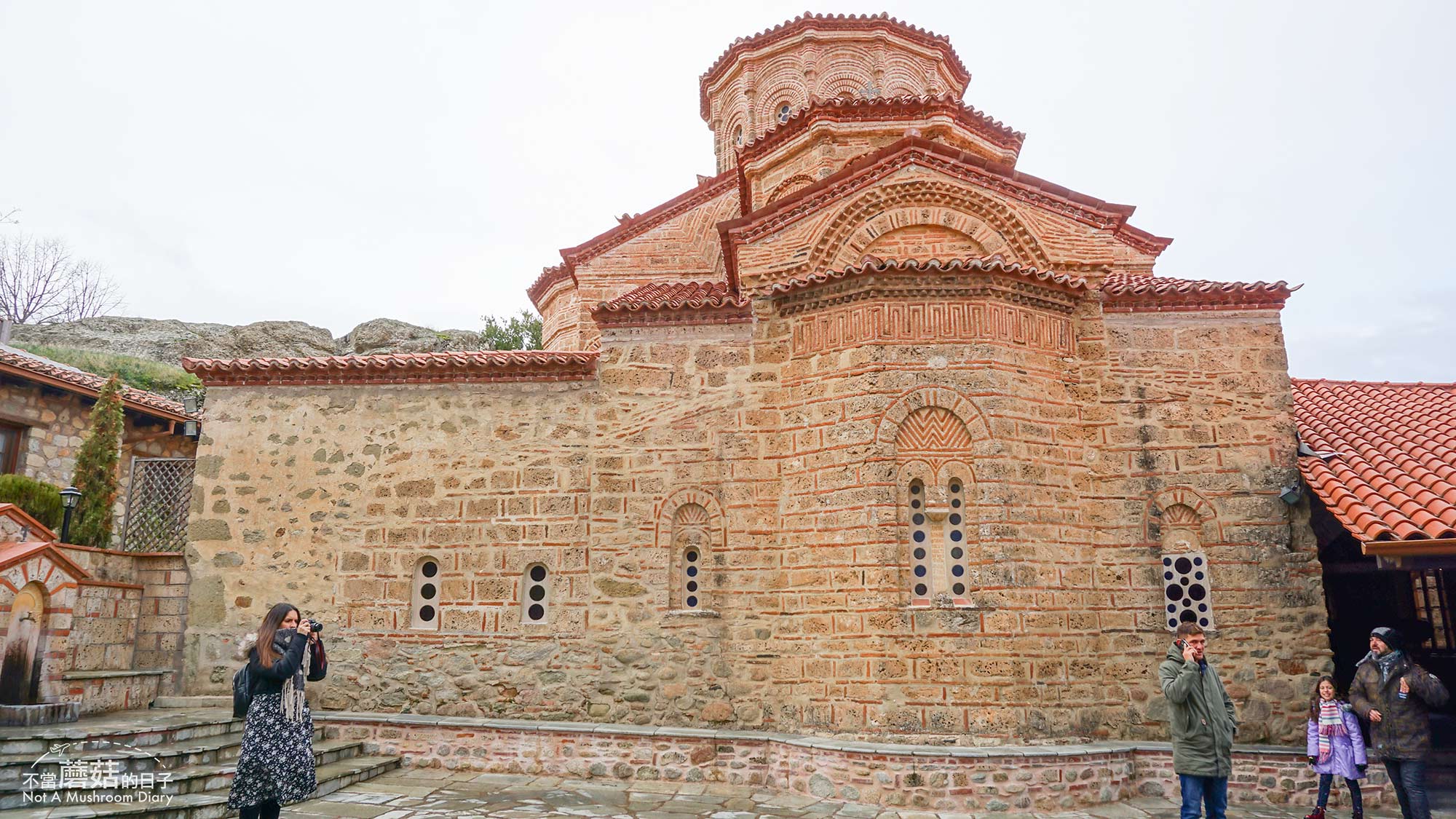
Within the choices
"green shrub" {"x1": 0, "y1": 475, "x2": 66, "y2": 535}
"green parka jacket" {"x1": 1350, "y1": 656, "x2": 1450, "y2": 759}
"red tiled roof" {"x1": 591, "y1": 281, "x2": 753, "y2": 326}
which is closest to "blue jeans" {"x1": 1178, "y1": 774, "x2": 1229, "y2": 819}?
"green parka jacket" {"x1": 1350, "y1": 656, "x2": 1450, "y2": 759}

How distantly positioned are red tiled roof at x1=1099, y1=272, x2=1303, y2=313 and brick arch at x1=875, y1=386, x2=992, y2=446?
6.31ft

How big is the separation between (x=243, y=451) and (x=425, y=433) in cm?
197

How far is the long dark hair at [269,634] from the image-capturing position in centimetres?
419

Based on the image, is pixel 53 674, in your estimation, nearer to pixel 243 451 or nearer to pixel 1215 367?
pixel 243 451

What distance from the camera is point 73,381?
1194 cm

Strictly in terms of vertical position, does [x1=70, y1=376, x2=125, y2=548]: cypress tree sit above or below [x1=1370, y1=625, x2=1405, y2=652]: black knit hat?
above

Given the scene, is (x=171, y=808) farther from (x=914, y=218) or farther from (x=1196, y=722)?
(x=914, y=218)

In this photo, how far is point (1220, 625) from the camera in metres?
7.43

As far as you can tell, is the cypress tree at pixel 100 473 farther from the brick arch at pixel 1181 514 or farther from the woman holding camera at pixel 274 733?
the brick arch at pixel 1181 514

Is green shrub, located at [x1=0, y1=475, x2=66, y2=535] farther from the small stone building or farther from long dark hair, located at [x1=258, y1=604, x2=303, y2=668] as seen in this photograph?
long dark hair, located at [x1=258, y1=604, x2=303, y2=668]

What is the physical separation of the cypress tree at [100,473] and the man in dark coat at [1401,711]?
11630mm

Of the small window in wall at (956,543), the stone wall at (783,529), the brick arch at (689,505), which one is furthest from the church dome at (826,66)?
the small window in wall at (956,543)

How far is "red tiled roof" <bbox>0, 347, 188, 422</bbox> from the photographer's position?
1131cm

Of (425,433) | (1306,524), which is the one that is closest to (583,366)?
(425,433)
